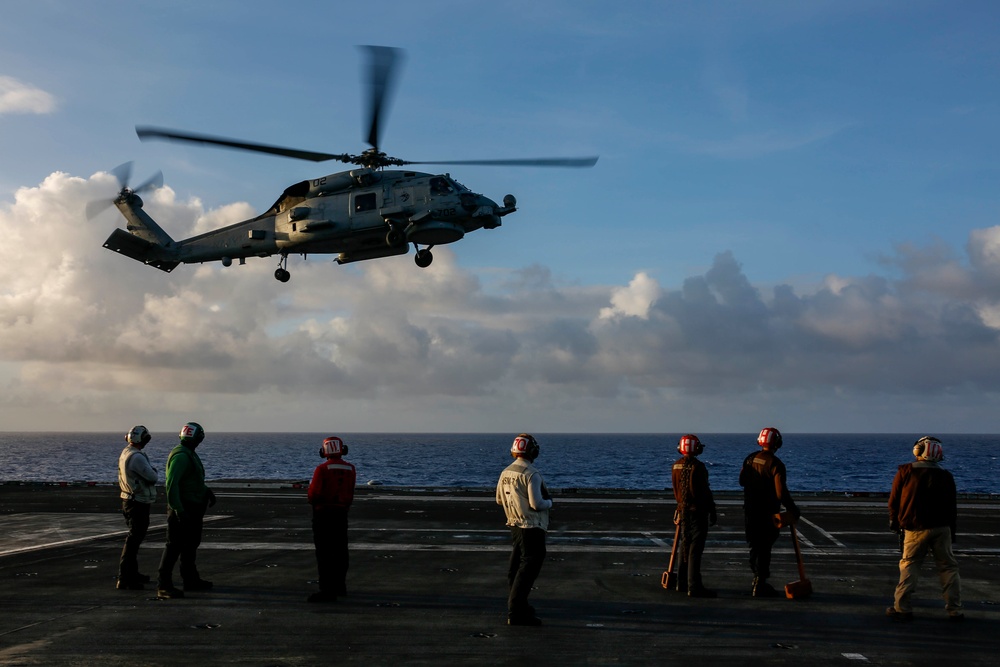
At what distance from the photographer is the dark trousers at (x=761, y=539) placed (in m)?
11.7

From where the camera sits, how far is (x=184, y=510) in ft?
39.4

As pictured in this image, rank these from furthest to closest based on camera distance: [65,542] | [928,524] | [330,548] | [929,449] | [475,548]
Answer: [65,542], [475,548], [330,548], [929,449], [928,524]

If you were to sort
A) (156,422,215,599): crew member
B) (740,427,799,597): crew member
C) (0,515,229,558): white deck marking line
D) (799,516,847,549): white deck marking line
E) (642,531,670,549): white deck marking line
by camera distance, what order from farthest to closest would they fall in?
(799,516,847,549): white deck marking line < (642,531,670,549): white deck marking line < (0,515,229,558): white deck marking line < (156,422,215,599): crew member < (740,427,799,597): crew member

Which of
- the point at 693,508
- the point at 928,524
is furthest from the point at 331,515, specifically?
the point at 928,524

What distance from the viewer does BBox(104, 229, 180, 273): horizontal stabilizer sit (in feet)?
90.3

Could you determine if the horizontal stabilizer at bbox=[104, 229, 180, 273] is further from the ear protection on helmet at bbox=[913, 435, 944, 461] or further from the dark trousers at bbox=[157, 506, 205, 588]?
the ear protection on helmet at bbox=[913, 435, 944, 461]

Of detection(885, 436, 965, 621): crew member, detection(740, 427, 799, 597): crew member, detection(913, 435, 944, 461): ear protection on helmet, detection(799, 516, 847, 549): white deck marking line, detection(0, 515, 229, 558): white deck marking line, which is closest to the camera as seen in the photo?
detection(885, 436, 965, 621): crew member

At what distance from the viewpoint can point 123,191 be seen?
30125 mm

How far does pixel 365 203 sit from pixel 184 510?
1382cm

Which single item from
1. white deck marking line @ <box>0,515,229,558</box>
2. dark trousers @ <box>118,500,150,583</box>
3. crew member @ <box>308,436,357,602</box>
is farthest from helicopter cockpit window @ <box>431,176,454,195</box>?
dark trousers @ <box>118,500,150,583</box>

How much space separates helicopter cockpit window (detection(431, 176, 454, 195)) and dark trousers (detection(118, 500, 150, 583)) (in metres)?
13.5

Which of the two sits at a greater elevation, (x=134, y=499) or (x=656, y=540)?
(x=134, y=499)

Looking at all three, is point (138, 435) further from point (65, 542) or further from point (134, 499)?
point (65, 542)

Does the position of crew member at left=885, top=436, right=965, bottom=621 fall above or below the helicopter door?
below
